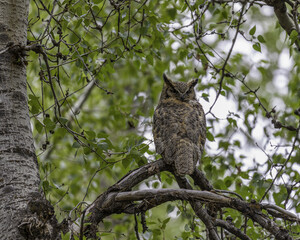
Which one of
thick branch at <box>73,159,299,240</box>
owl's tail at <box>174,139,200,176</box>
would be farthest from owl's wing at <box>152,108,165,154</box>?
thick branch at <box>73,159,299,240</box>

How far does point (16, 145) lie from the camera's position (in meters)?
2.29

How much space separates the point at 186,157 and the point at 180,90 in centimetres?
114

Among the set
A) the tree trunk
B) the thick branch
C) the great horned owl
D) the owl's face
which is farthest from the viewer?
the owl's face

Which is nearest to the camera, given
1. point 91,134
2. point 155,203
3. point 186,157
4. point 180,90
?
point 155,203

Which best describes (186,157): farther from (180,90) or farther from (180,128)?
(180,90)

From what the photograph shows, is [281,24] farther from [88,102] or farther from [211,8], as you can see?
[88,102]

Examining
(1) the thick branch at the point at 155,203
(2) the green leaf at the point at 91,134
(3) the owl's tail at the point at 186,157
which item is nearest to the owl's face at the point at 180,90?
(3) the owl's tail at the point at 186,157

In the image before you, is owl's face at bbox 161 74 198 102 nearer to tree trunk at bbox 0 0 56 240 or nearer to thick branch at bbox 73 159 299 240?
thick branch at bbox 73 159 299 240

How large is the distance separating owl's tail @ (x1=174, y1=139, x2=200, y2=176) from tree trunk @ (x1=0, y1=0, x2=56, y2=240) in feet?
3.64

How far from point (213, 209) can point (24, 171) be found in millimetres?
1293

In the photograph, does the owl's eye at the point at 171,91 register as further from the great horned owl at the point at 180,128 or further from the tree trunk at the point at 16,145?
the tree trunk at the point at 16,145

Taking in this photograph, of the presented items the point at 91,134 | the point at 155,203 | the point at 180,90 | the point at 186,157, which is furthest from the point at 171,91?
the point at 155,203

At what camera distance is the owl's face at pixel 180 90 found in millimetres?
4082

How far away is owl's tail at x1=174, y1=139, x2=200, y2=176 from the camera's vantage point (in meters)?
3.03
